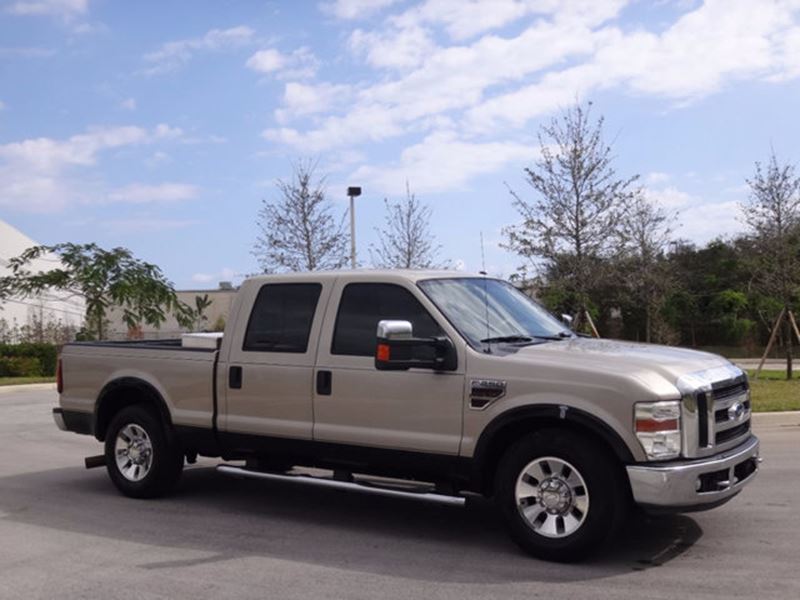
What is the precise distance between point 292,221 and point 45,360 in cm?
968

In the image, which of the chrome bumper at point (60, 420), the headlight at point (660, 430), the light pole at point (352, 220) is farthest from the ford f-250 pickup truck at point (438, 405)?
the light pole at point (352, 220)

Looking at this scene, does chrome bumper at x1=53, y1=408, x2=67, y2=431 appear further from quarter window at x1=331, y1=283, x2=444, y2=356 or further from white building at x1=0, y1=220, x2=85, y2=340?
white building at x1=0, y1=220, x2=85, y2=340

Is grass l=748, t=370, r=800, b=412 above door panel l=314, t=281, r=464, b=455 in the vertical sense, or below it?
below

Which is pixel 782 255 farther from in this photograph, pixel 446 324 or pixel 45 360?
pixel 45 360

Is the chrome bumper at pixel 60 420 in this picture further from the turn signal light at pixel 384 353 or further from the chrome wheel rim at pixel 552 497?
the chrome wheel rim at pixel 552 497

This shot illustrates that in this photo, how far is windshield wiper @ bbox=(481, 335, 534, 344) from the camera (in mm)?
6909

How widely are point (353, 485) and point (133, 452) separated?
102 inches

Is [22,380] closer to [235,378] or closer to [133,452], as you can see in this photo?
[133,452]

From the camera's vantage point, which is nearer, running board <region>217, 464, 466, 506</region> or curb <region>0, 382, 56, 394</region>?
running board <region>217, 464, 466, 506</region>

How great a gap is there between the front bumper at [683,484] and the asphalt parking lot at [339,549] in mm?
451

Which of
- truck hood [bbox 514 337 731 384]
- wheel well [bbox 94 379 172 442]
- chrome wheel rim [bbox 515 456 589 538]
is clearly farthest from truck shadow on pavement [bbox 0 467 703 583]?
truck hood [bbox 514 337 731 384]

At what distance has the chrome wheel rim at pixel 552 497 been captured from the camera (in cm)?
613

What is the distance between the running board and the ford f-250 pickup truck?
0.03 m

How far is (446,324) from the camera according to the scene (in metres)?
6.86
